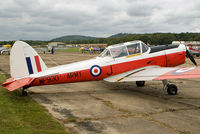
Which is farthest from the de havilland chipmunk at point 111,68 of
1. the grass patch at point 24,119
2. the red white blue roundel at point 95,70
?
the grass patch at point 24,119

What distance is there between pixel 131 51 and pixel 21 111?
18.2 ft

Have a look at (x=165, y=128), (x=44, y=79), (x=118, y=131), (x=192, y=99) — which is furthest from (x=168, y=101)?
(x=44, y=79)

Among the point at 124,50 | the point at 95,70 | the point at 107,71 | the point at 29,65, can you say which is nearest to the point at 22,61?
the point at 29,65

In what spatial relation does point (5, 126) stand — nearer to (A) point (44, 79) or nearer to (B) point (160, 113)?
(A) point (44, 79)

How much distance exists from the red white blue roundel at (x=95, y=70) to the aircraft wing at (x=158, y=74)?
0.59 metres

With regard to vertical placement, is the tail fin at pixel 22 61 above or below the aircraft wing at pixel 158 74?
above

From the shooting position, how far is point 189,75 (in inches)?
273

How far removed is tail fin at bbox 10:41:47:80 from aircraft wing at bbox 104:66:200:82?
3.31 m

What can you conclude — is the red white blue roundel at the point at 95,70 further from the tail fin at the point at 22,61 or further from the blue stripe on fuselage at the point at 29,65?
the blue stripe on fuselage at the point at 29,65

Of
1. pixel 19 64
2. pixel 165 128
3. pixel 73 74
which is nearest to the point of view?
pixel 165 128

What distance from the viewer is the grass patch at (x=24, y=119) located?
439 cm

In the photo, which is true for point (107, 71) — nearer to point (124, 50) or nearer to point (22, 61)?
point (124, 50)

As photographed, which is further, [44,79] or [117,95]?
[117,95]

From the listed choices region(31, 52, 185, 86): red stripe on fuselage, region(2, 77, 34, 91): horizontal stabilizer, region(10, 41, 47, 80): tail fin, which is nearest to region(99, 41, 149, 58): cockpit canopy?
region(31, 52, 185, 86): red stripe on fuselage
